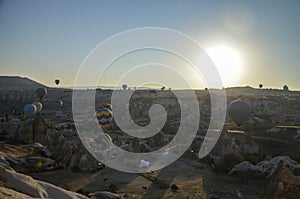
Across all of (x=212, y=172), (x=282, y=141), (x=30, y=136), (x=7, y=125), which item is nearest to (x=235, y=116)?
(x=282, y=141)

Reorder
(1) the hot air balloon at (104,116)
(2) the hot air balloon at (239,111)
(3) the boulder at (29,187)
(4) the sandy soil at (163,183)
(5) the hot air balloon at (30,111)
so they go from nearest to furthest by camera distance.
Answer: (3) the boulder at (29,187), (4) the sandy soil at (163,183), (2) the hot air balloon at (239,111), (1) the hot air balloon at (104,116), (5) the hot air balloon at (30,111)

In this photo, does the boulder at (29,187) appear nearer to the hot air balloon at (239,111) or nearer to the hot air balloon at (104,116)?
the hot air balloon at (239,111)

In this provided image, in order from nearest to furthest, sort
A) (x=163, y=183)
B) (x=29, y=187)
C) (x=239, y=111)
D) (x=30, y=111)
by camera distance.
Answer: (x=29, y=187) < (x=163, y=183) < (x=239, y=111) < (x=30, y=111)

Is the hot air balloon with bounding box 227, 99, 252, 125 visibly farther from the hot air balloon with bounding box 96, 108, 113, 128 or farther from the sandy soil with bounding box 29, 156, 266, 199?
the hot air balloon with bounding box 96, 108, 113, 128

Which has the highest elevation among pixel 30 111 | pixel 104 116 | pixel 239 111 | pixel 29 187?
pixel 239 111

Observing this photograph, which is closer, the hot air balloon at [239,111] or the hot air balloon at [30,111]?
the hot air balloon at [239,111]

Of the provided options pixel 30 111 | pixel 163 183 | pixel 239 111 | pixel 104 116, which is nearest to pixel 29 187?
pixel 163 183

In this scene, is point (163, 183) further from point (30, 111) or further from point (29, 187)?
point (30, 111)

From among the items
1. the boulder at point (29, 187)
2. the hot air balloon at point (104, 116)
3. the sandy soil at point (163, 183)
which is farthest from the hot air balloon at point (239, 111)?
the boulder at point (29, 187)

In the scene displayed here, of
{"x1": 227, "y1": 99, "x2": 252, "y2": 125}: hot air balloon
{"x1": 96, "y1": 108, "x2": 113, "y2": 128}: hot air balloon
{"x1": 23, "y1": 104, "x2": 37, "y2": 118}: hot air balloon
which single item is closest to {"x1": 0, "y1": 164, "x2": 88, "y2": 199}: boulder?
{"x1": 227, "y1": 99, "x2": 252, "y2": 125}: hot air balloon

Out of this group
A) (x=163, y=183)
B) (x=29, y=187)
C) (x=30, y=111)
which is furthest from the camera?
(x=30, y=111)

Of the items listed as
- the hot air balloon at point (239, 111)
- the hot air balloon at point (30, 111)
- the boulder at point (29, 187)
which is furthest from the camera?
the hot air balloon at point (30, 111)

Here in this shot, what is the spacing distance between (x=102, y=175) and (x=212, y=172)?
7.66 meters

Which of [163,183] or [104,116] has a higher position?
[104,116]
